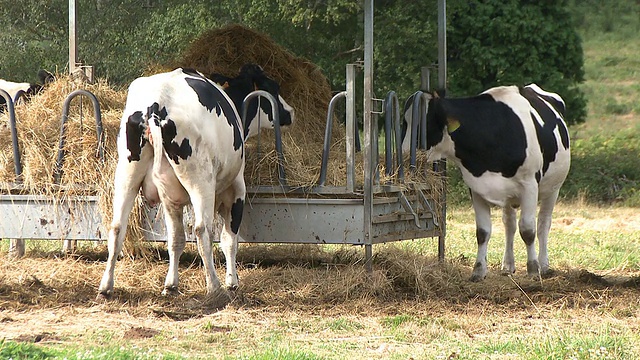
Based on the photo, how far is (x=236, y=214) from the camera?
863cm

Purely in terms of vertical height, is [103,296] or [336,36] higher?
[336,36]

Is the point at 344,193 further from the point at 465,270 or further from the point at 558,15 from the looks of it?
the point at 558,15

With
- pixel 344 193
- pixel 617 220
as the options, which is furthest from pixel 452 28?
pixel 344 193

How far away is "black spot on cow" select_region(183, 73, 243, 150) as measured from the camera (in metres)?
8.07

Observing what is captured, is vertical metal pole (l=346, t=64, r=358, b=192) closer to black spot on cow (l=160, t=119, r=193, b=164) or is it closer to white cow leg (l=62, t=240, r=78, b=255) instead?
black spot on cow (l=160, t=119, r=193, b=164)

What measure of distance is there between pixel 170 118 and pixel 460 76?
1530 cm

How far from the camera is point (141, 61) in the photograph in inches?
615

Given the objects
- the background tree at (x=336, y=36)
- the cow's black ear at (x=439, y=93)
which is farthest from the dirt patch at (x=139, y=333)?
the background tree at (x=336, y=36)

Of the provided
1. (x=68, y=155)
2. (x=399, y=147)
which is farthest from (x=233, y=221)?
(x=399, y=147)

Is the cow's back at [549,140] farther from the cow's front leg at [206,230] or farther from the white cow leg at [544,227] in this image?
the cow's front leg at [206,230]

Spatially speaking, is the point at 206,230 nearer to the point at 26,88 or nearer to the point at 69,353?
the point at 69,353

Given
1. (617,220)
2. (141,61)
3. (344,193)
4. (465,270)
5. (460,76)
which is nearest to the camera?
(344,193)

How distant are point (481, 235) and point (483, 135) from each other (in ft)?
3.56

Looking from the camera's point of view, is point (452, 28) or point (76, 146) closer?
point (76, 146)
